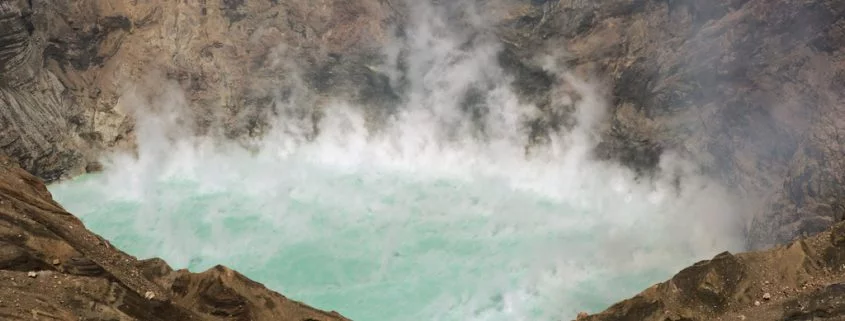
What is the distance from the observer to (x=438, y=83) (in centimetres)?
3431

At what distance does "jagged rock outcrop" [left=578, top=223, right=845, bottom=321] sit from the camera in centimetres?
1308

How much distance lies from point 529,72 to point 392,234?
11180mm

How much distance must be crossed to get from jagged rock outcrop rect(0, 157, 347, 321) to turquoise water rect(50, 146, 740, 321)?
8.97 meters

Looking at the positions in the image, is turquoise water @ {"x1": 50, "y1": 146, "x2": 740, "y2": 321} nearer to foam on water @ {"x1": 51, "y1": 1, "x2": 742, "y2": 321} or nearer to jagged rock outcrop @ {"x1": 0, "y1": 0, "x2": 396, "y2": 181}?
foam on water @ {"x1": 51, "y1": 1, "x2": 742, "y2": 321}

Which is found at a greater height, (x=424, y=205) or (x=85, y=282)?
(x=424, y=205)

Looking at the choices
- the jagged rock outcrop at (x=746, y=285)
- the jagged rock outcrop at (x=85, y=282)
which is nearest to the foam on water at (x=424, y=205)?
the jagged rock outcrop at (x=746, y=285)

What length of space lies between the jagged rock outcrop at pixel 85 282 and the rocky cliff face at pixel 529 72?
1684cm

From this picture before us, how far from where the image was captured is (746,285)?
531 inches

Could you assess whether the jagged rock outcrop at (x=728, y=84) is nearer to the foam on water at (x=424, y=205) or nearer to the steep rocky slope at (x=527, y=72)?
the steep rocky slope at (x=527, y=72)

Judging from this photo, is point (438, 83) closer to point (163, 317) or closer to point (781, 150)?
point (781, 150)

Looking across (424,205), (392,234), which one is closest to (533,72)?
(424,205)

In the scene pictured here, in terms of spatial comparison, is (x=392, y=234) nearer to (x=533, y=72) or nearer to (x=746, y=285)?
(x=533, y=72)

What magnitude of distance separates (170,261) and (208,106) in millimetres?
11665

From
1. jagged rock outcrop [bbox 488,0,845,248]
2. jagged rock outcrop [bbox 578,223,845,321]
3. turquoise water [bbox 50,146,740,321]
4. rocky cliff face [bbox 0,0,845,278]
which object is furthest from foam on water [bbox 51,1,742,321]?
jagged rock outcrop [bbox 578,223,845,321]
